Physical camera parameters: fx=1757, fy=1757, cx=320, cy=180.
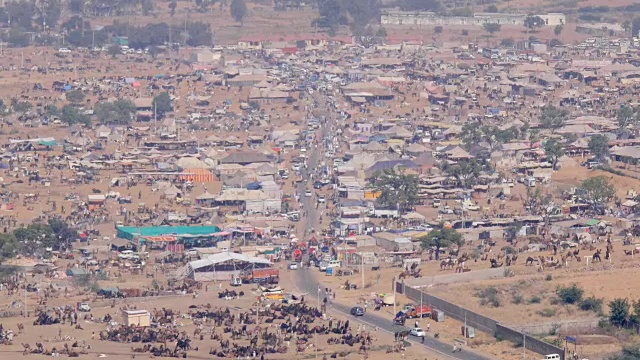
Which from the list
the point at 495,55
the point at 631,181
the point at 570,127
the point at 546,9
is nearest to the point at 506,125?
the point at 570,127

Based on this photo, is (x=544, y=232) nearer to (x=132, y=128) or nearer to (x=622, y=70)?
(x=132, y=128)

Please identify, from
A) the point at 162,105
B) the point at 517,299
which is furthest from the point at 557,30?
the point at 517,299

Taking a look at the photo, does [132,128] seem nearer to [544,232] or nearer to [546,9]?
[544,232]

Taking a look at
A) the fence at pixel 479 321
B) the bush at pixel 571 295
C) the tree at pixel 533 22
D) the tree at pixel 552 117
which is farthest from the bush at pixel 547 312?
the tree at pixel 533 22

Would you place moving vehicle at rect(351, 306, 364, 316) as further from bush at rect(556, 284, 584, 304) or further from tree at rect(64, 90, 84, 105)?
tree at rect(64, 90, 84, 105)

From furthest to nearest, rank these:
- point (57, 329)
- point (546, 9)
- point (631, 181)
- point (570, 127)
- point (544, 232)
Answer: point (546, 9) → point (570, 127) → point (631, 181) → point (544, 232) → point (57, 329)

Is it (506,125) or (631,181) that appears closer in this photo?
(631,181)

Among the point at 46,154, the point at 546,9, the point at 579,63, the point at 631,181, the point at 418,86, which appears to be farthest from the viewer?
the point at 546,9
